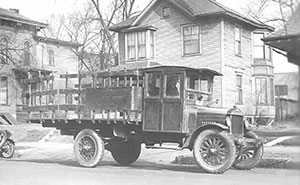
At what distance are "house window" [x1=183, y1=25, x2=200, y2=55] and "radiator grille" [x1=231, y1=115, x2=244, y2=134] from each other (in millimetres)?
13009

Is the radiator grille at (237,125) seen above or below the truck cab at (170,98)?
below

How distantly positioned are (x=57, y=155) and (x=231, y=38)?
11.2 m

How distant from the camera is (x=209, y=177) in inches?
297

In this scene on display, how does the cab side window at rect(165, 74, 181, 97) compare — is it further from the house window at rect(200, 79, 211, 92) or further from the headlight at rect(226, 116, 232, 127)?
the headlight at rect(226, 116, 232, 127)

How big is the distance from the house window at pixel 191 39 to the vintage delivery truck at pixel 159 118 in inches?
476

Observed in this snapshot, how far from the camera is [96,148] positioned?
9.56 meters

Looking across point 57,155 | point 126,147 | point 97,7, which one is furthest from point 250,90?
point 126,147

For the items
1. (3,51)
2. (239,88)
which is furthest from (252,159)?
(239,88)

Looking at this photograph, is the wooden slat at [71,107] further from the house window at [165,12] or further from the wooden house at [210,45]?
the house window at [165,12]

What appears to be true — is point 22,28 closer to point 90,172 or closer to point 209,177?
point 90,172

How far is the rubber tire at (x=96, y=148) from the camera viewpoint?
31.0 feet

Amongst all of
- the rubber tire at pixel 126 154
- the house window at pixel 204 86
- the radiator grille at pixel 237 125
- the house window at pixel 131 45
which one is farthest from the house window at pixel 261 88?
the radiator grille at pixel 237 125

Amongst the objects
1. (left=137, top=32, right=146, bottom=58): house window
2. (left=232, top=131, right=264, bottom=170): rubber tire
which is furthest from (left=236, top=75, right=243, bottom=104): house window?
(left=232, top=131, right=264, bottom=170): rubber tire

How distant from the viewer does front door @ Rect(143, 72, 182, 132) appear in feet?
A: 28.1
